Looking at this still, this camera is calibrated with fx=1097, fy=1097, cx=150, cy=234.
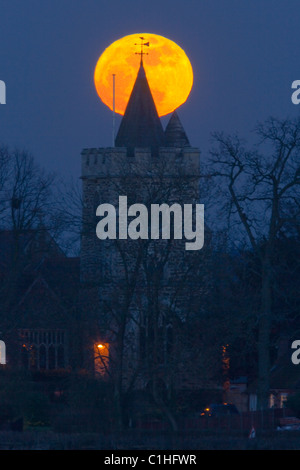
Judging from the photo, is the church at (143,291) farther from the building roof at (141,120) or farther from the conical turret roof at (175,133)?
the conical turret roof at (175,133)

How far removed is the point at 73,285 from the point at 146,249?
20.8ft

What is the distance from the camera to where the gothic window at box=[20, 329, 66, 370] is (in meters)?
42.7

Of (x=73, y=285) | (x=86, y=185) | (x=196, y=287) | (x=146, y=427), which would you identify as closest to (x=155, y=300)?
(x=196, y=287)

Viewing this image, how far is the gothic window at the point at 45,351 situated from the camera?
42656 mm

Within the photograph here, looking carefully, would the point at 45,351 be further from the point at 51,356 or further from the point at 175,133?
the point at 175,133

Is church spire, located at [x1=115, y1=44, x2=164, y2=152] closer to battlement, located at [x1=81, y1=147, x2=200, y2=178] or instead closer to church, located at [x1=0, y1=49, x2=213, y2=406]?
battlement, located at [x1=81, y1=147, x2=200, y2=178]

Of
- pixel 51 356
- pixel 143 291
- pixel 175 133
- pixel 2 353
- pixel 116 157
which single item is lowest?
pixel 2 353

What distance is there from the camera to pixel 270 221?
107ft

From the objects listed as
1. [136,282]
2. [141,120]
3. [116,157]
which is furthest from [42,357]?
[136,282]

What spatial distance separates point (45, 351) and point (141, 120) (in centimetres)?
1192

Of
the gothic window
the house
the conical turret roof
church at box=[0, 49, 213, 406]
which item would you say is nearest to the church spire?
the conical turret roof

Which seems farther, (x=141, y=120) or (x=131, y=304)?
(x=141, y=120)

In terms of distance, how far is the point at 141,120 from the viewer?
49719 millimetres

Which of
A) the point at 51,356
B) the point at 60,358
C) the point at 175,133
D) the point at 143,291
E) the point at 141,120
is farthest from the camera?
the point at 175,133
